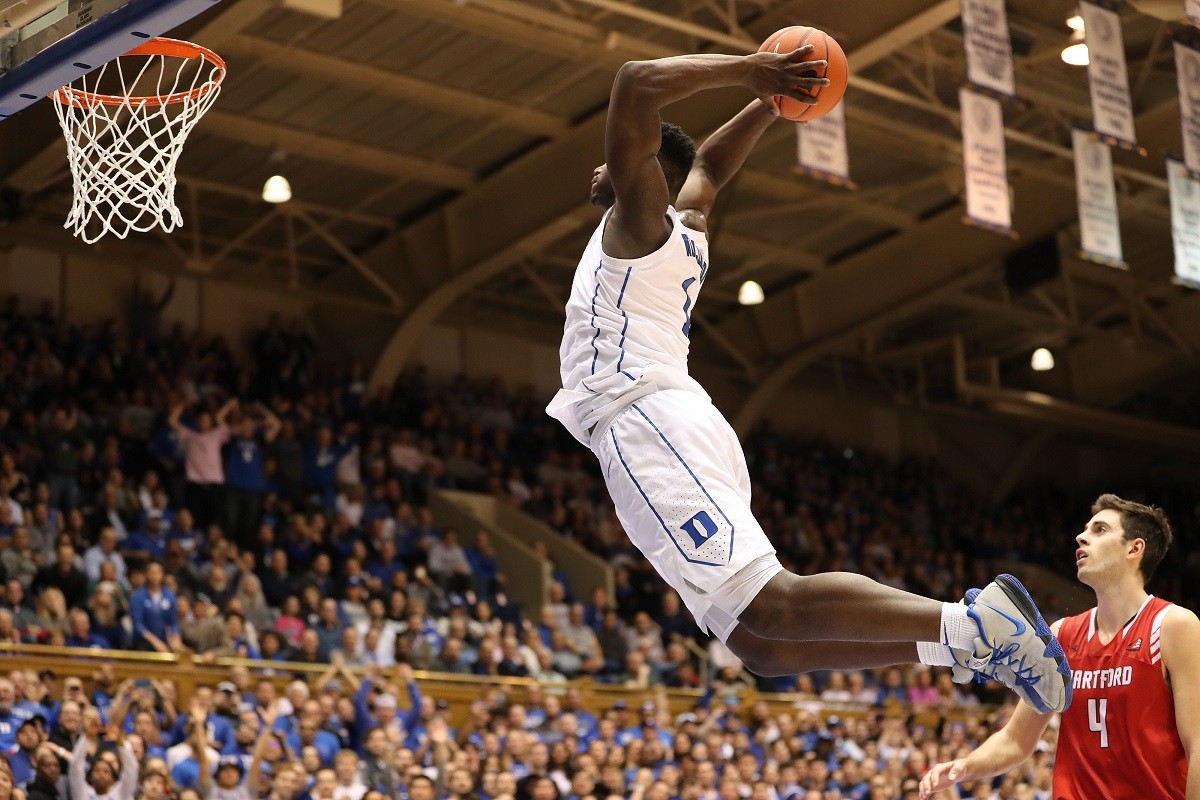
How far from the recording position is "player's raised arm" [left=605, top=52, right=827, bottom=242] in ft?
16.0

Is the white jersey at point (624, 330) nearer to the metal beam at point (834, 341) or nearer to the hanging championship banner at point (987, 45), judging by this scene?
the hanging championship banner at point (987, 45)

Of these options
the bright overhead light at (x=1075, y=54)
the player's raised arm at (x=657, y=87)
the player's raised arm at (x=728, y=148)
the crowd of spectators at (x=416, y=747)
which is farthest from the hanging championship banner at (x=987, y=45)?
the player's raised arm at (x=657, y=87)

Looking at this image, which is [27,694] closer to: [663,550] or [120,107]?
[120,107]

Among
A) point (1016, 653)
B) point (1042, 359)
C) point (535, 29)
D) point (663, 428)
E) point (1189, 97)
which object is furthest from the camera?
point (1042, 359)

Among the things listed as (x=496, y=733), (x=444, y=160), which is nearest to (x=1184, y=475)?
(x=444, y=160)

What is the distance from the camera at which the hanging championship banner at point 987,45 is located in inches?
554

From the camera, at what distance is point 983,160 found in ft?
49.3

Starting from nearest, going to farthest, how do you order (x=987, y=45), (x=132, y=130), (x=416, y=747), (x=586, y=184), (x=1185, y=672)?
(x=1185, y=672) → (x=132, y=130) → (x=416, y=747) → (x=987, y=45) → (x=586, y=184)

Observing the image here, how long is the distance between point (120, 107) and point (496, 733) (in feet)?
22.3

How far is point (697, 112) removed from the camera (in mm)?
16859

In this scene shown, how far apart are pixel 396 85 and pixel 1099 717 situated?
13.5m

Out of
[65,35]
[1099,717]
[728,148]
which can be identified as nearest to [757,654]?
[1099,717]

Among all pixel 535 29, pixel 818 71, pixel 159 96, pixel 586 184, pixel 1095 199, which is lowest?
pixel 818 71

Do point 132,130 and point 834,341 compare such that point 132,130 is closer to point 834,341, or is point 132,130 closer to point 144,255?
point 144,255
